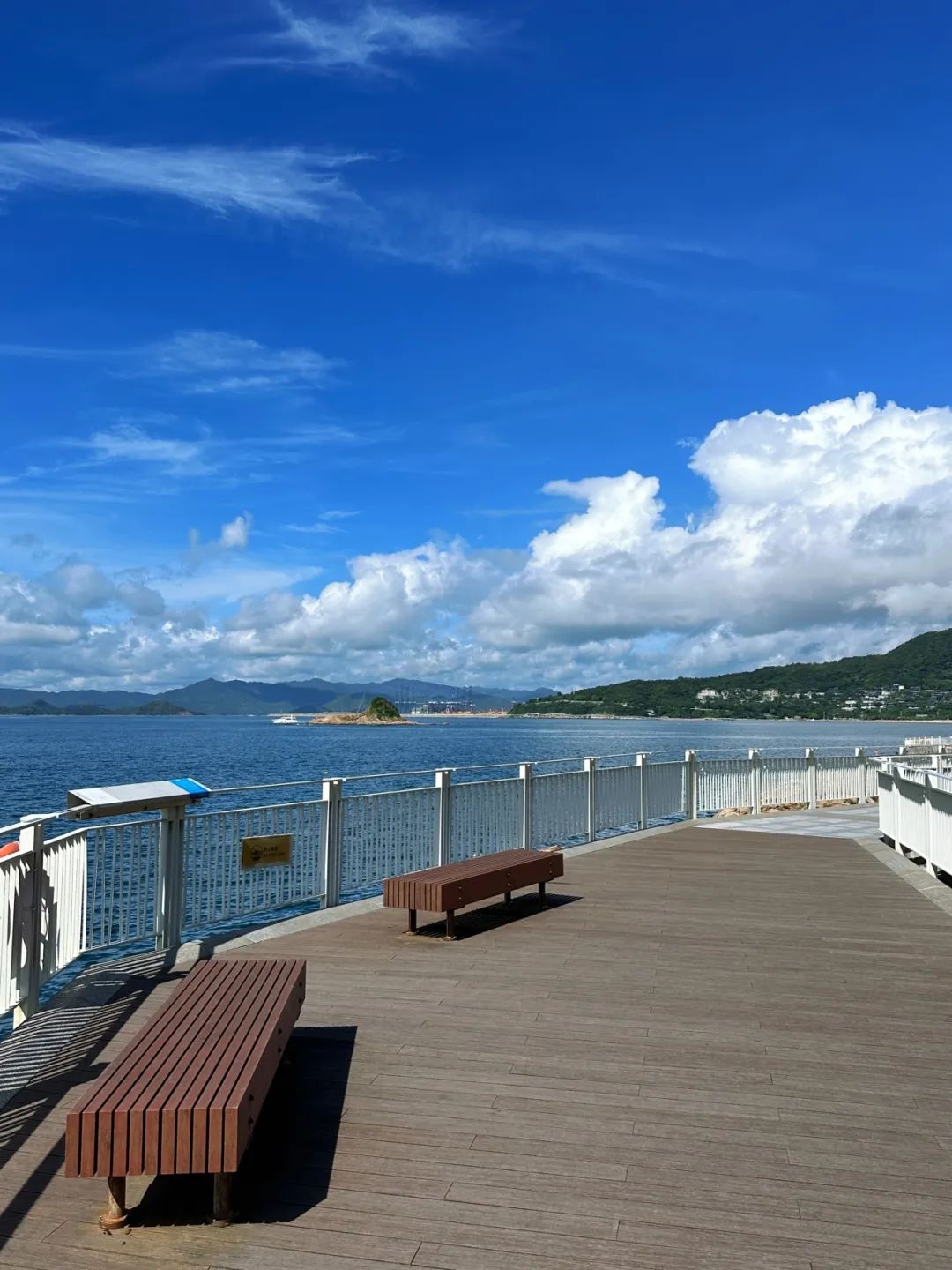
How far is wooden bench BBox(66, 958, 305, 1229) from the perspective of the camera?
3576 mm

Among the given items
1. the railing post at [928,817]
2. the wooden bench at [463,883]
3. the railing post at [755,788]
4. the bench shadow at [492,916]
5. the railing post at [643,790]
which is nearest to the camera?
the wooden bench at [463,883]

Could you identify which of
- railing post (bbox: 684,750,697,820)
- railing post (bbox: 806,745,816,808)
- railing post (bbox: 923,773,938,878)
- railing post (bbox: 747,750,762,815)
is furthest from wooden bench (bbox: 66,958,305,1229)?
railing post (bbox: 806,745,816,808)

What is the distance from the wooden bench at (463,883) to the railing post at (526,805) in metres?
3.04

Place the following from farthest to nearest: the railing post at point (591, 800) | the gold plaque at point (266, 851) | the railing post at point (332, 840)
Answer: the railing post at point (591, 800) < the railing post at point (332, 840) < the gold plaque at point (266, 851)

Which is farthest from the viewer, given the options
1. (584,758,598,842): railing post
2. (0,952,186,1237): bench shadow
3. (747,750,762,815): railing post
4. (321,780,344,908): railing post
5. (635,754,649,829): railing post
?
(747,750,762,815): railing post

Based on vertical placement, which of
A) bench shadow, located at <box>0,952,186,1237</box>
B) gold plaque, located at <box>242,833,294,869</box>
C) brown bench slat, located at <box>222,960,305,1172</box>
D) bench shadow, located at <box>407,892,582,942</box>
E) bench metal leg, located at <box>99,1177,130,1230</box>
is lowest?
bench shadow, located at <box>407,892,582,942</box>

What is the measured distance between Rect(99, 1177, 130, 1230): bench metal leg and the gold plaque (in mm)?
4866

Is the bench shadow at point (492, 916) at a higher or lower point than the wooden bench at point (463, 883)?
lower

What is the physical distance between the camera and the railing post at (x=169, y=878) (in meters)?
8.02

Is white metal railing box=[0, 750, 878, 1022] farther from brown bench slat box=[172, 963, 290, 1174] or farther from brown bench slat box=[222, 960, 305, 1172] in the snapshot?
brown bench slat box=[172, 963, 290, 1174]

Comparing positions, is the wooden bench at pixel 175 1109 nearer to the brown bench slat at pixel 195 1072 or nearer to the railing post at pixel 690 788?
the brown bench slat at pixel 195 1072

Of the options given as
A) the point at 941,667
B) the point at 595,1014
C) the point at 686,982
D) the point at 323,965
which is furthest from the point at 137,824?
the point at 941,667

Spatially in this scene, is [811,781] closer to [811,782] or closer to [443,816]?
[811,782]

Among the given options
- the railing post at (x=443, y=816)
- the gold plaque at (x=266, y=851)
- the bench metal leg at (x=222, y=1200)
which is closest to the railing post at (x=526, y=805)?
the railing post at (x=443, y=816)
